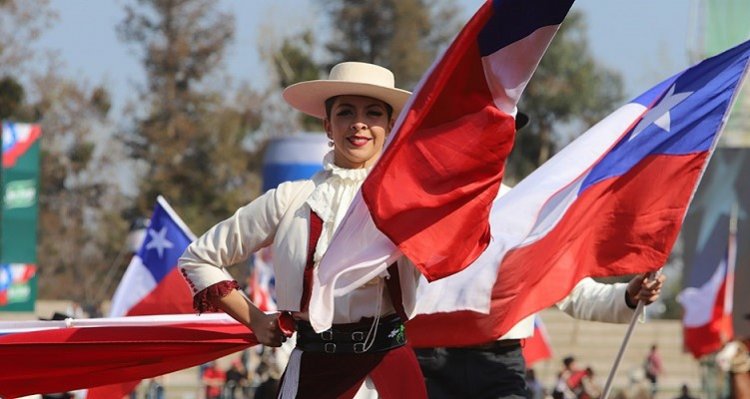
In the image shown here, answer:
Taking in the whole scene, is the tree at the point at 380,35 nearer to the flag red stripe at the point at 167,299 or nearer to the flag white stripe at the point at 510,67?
the flag red stripe at the point at 167,299

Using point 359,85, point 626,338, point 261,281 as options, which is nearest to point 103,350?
point 359,85

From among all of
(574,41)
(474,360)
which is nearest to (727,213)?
(474,360)

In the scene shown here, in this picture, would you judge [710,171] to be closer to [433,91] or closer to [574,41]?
[433,91]

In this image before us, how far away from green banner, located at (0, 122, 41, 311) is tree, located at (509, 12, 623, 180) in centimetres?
2945

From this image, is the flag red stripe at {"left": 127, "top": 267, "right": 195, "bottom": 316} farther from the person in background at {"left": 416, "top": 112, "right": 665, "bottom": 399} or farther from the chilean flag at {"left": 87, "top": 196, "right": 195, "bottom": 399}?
the person in background at {"left": 416, "top": 112, "right": 665, "bottom": 399}

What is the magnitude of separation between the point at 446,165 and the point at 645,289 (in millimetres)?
2082

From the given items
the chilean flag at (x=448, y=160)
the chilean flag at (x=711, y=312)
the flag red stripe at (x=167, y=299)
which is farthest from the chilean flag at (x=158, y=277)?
the chilean flag at (x=711, y=312)

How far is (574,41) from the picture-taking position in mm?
54531

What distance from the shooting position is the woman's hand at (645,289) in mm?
7480

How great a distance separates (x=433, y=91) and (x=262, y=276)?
16.5 metres

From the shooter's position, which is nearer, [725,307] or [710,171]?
[725,307]

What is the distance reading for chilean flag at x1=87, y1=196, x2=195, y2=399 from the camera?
11914 mm

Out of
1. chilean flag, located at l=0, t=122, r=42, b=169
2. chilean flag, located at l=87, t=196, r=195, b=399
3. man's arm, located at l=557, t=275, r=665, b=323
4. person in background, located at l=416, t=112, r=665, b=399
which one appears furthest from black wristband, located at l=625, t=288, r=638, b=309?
chilean flag, located at l=0, t=122, r=42, b=169

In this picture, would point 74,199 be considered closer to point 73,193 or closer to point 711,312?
point 73,193
